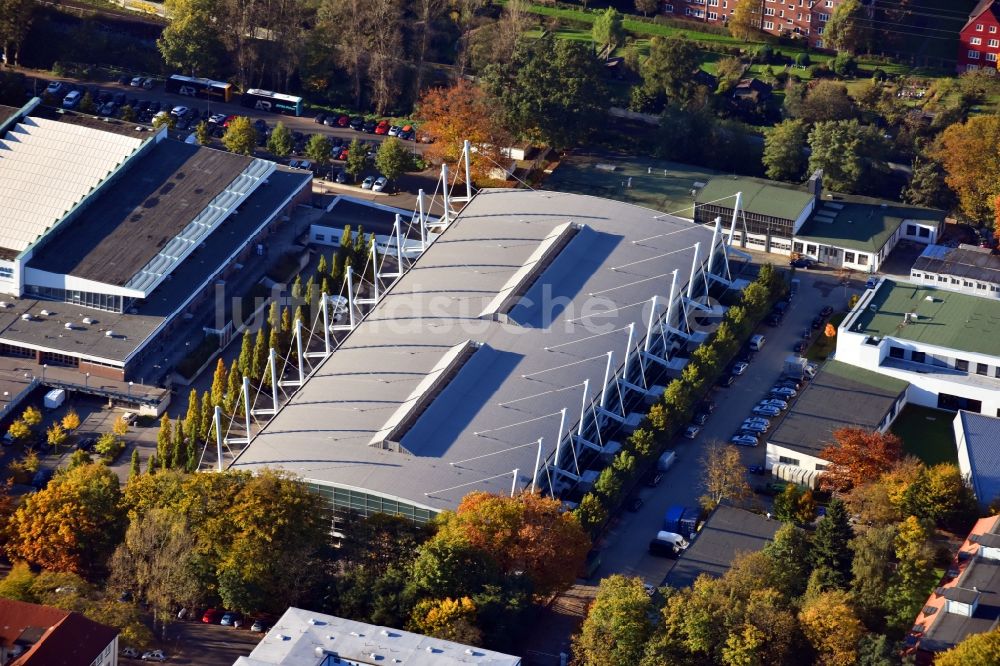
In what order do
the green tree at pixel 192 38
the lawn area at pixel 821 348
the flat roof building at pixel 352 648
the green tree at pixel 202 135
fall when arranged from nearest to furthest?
the flat roof building at pixel 352 648 < the lawn area at pixel 821 348 < the green tree at pixel 202 135 < the green tree at pixel 192 38

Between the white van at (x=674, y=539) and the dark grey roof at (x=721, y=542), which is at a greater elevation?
the dark grey roof at (x=721, y=542)

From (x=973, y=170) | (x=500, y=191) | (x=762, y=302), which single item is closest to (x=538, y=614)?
A: (x=762, y=302)

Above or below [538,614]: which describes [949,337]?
above

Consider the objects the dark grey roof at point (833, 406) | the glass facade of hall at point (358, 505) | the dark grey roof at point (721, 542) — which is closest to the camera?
the dark grey roof at point (721, 542)

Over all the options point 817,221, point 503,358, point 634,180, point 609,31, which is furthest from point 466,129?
point 503,358

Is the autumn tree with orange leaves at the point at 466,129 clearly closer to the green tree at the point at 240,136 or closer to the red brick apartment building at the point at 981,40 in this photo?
the green tree at the point at 240,136

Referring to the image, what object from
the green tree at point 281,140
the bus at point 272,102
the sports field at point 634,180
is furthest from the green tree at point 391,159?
the bus at point 272,102

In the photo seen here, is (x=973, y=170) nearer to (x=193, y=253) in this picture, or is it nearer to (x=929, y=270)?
(x=929, y=270)

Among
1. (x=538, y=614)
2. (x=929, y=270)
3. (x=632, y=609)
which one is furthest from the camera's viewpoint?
(x=929, y=270)
